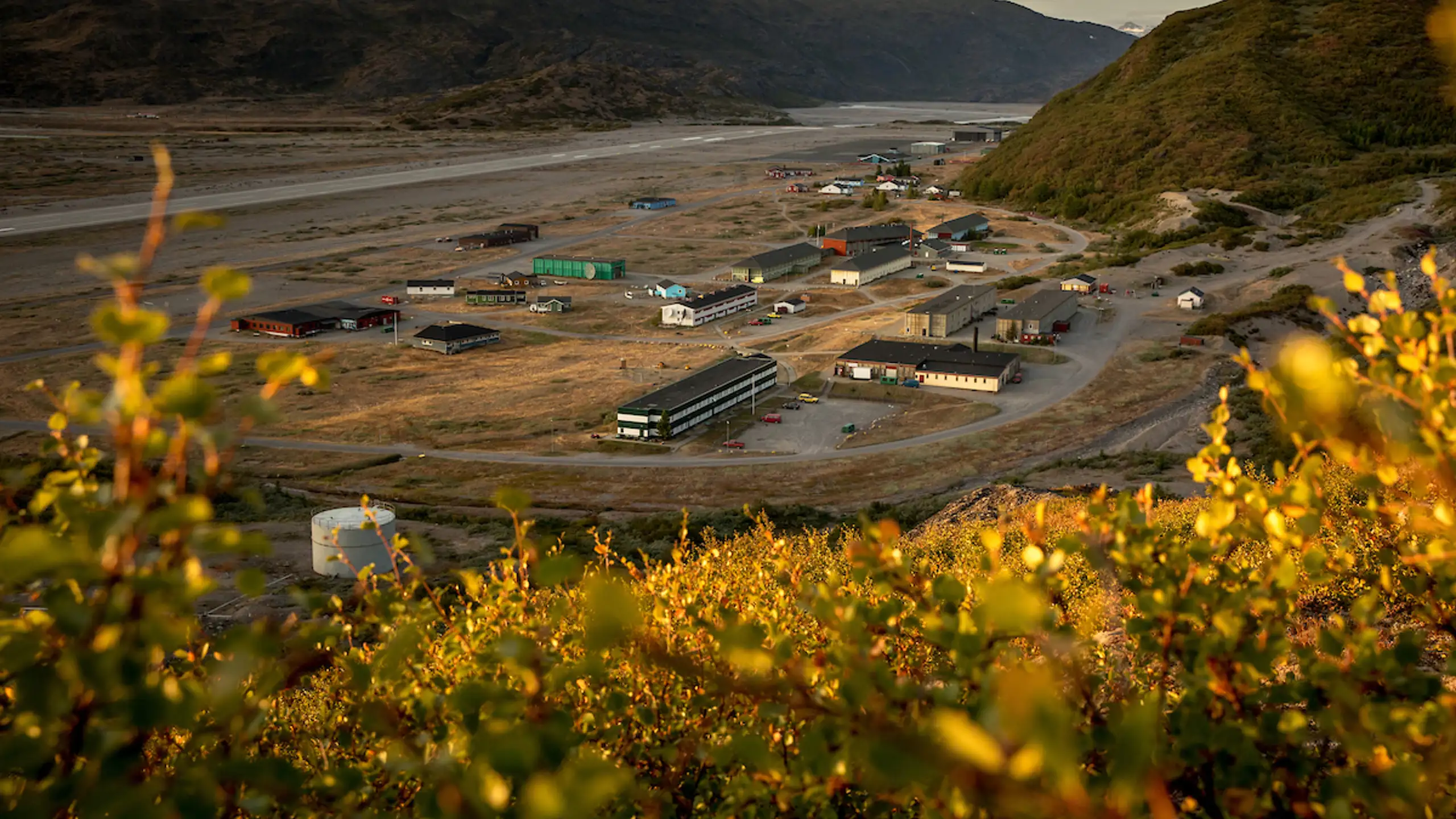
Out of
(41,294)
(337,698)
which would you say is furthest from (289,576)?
(41,294)

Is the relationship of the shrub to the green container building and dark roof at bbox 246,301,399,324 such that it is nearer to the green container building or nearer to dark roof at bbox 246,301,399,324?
the green container building

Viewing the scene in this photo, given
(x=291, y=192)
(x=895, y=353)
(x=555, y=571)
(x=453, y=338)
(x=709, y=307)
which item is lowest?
(x=453, y=338)

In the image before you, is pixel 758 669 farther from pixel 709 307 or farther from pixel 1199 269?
pixel 1199 269

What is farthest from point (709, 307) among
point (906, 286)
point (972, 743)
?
point (972, 743)

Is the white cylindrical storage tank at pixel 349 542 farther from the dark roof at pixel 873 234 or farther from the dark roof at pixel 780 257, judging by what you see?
the dark roof at pixel 873 234

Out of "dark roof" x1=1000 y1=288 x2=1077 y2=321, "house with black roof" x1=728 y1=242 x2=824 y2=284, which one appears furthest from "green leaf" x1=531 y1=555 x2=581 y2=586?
"house with black roof" x1=728 y1=242 x2=824 y2=284
